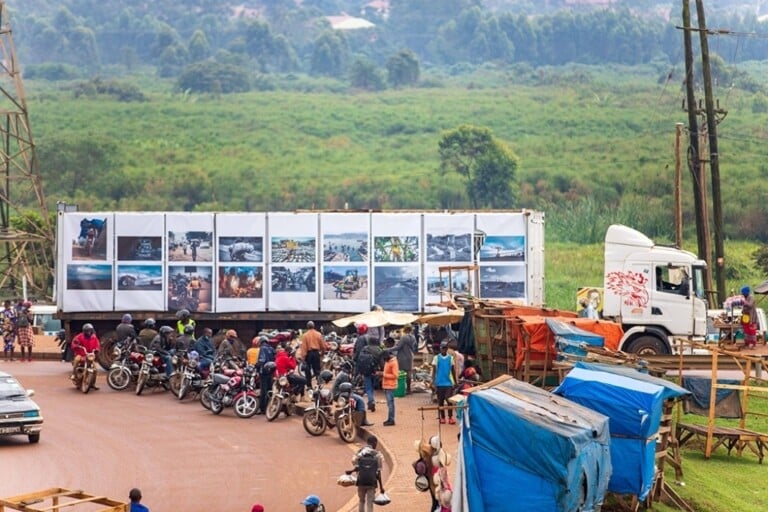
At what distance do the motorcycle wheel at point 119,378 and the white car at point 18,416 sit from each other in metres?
5.83

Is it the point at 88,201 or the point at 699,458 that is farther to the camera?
the point at 88,201

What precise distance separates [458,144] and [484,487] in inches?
2821

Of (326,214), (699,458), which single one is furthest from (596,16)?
(699,458)

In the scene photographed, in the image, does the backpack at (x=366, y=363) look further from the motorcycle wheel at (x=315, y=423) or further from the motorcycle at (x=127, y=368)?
the motorcycle at (x=127, y=368)

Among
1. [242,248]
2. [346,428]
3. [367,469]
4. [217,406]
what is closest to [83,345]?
[217,406]

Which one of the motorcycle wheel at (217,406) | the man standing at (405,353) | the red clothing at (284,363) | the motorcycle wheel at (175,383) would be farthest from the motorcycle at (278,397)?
the motorcycle wheel at (175,383)

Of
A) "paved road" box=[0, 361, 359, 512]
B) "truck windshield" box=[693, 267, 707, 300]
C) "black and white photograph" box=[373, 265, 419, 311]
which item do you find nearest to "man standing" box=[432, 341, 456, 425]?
"paved road" box=[0, 361, 359, 512]

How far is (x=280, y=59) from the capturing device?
14475 cm

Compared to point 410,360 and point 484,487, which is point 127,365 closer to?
point 410,360

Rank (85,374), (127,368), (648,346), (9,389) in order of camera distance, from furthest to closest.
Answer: (648,346) < (127,368) < (85,374) < (9,389)

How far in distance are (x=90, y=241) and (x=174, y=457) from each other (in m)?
12.7

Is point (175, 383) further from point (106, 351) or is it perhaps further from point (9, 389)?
point (9, 389)

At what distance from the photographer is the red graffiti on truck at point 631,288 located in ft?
98.4

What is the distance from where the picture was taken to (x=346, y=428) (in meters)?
23.1
